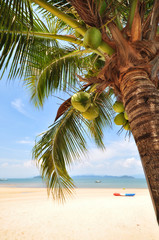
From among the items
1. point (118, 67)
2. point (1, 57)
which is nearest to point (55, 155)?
point (1, 57)

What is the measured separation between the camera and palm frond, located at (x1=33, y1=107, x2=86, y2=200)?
3.71 metres

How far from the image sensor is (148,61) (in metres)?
1.78

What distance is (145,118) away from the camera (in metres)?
1.42

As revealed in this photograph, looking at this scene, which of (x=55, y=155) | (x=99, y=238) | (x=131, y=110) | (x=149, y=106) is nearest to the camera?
(x=149, y=106)

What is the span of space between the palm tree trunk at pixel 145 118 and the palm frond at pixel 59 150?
6.88 ft

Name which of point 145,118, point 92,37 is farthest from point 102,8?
point 145,118

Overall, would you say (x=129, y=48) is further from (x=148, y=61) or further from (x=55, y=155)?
(x=55, y=155)

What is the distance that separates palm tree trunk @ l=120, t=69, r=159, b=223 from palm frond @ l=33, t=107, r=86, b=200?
82.6 inches

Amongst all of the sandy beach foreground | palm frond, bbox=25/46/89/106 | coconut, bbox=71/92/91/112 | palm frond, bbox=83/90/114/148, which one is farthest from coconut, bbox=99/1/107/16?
the sandy beach foreground

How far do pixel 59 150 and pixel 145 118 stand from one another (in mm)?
2710

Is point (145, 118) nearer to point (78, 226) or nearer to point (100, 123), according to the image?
point (100, 123)

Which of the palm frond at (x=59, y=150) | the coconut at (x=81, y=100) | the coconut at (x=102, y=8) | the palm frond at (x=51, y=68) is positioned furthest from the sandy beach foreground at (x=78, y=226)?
the coconut at (x=102, y=8)

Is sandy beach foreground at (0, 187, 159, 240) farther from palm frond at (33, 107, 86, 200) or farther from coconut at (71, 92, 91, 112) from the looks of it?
coconut at (71, 92, 91, 112)

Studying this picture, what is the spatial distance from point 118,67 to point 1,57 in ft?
4.65
